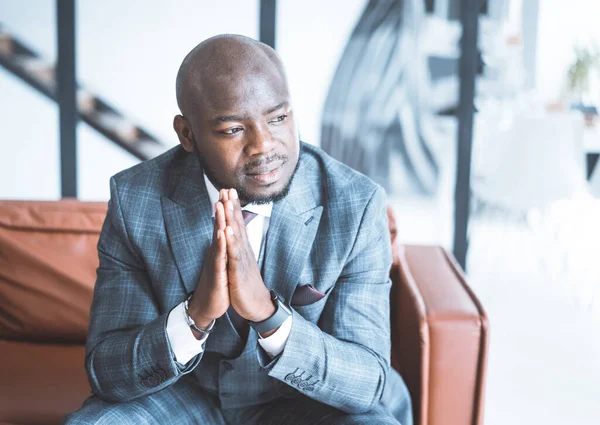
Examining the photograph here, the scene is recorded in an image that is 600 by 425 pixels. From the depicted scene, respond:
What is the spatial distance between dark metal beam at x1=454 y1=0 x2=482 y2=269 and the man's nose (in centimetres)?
225

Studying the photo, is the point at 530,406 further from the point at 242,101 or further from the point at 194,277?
the point at 242,101

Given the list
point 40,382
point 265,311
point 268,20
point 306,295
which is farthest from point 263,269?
point 268,20

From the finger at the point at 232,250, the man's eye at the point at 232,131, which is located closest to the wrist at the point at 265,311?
the finger at the point at 232,250

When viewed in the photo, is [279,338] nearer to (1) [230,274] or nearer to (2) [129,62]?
(1) [230,274]

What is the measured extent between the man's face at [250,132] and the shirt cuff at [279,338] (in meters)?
0.26

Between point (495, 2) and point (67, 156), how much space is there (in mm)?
2394

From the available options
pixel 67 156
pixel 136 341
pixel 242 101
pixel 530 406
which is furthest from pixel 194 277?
pixel 67 156

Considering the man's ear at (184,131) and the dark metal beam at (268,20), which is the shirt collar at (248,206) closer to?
the man's ear at (184,131)

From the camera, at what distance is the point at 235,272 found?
114cm

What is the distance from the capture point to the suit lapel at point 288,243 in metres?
1.38

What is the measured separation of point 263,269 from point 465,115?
7.20ft

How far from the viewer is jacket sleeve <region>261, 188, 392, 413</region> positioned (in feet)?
4.08

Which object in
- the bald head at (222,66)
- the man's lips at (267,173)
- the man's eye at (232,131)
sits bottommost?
the man's lips at (267,173)

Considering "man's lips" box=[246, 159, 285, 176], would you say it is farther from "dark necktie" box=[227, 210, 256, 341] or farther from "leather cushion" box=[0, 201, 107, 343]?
"leather cushion" box=[0, 201, 107, 343]
